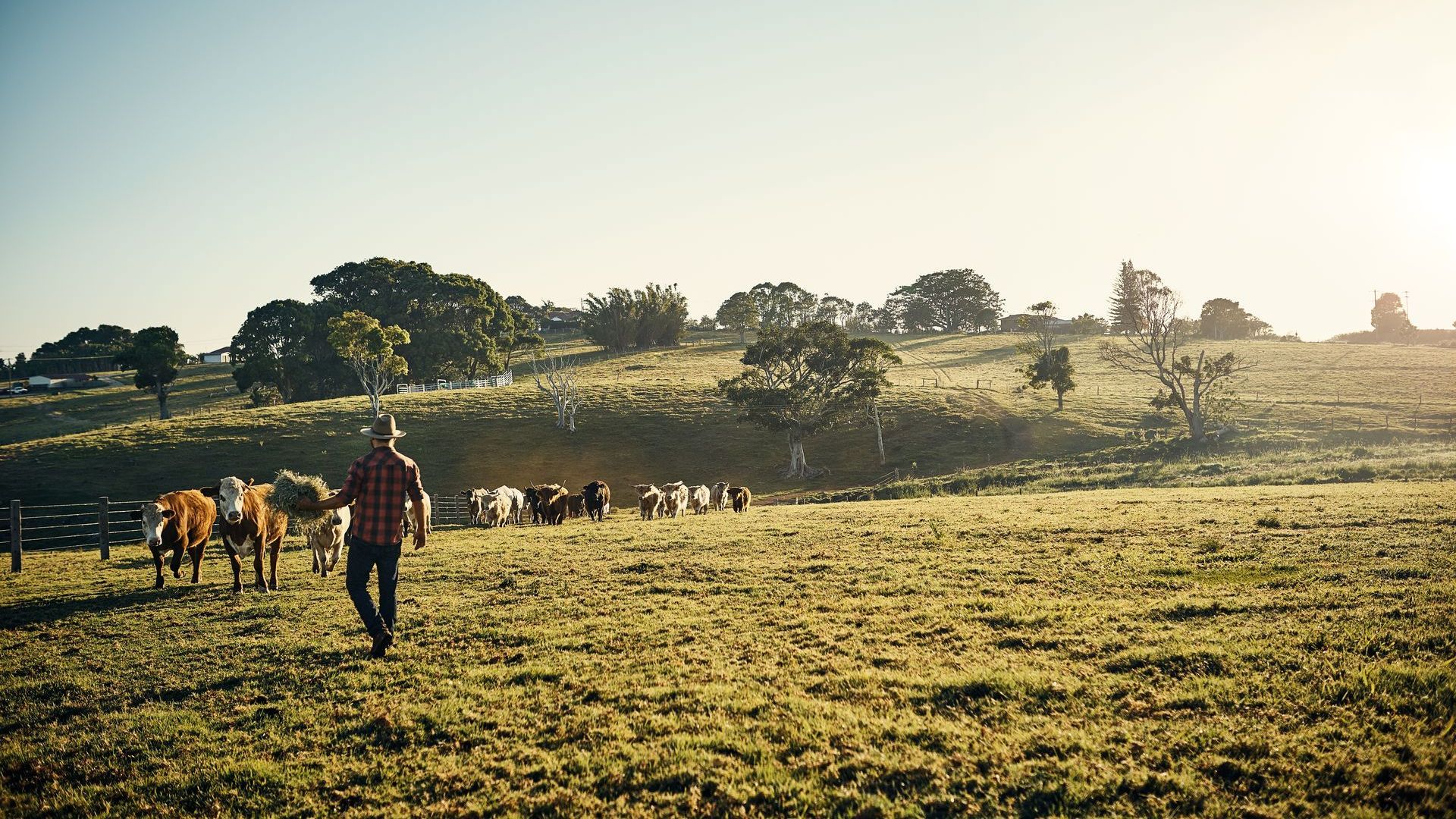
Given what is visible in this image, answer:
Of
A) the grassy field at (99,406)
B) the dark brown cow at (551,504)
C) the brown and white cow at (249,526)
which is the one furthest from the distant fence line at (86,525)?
the grassy field at (99,406)

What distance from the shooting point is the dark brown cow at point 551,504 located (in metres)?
28.5

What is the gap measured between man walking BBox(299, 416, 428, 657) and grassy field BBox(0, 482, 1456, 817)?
0.57 m

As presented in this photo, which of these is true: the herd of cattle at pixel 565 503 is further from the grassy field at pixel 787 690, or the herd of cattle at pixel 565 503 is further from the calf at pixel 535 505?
the grassy field at pixel 787 690

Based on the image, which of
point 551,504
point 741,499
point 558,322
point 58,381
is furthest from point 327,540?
point 558,322

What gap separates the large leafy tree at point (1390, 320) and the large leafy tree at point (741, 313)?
373 ft

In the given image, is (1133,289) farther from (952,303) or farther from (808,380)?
(952,303)

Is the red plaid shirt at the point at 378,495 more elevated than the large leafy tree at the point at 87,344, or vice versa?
the large leafy tree at the point at 87,344

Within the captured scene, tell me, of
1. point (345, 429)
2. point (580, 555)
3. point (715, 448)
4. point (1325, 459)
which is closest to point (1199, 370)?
point (1325, 459)

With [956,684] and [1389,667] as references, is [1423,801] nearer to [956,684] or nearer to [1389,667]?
[1389,667]

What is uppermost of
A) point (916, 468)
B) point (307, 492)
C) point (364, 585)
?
point (307, 492)

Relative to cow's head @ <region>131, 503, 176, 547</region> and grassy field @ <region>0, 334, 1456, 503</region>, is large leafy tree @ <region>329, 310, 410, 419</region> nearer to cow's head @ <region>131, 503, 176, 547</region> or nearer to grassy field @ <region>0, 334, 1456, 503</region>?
grassy field @ <region>0, 334, 1456, 503</region>

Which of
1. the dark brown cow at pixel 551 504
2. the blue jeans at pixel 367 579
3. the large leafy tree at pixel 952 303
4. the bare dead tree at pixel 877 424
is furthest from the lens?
the large leafy tree at pixel 952 303

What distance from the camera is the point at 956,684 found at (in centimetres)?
711

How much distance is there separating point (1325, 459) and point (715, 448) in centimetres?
3749
